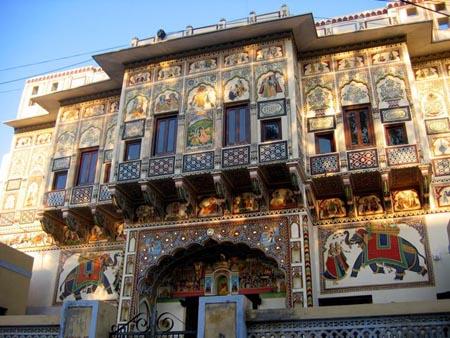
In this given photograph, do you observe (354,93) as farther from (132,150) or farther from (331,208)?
(132,150)

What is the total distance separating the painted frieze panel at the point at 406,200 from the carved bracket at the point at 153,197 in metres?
7.27

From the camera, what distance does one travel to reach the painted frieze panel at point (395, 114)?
52.2 ft

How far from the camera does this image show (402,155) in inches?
600

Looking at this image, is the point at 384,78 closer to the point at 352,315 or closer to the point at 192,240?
the point at 192,240

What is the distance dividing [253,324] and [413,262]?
25.8 ft

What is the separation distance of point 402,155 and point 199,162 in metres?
6.02

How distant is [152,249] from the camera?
16.4 meters

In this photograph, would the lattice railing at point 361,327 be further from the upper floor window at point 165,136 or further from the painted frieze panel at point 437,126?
the painted frieze panel at point 437,126

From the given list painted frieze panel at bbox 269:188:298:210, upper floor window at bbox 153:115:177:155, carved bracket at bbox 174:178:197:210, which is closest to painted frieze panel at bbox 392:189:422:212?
painted frieze panel at bbox 269:188:298:210

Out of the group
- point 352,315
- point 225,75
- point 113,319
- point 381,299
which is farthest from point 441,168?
point 113,319

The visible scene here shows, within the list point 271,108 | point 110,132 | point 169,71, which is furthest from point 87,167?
point 271,108

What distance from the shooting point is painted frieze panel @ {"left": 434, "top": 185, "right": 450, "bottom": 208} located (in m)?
15.5

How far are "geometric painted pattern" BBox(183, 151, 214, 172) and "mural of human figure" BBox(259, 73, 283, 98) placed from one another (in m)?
2.59

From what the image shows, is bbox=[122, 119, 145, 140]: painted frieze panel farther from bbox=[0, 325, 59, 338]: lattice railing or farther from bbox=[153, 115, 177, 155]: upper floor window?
bbox=[0, 325, 59, 338]: lattice railing
